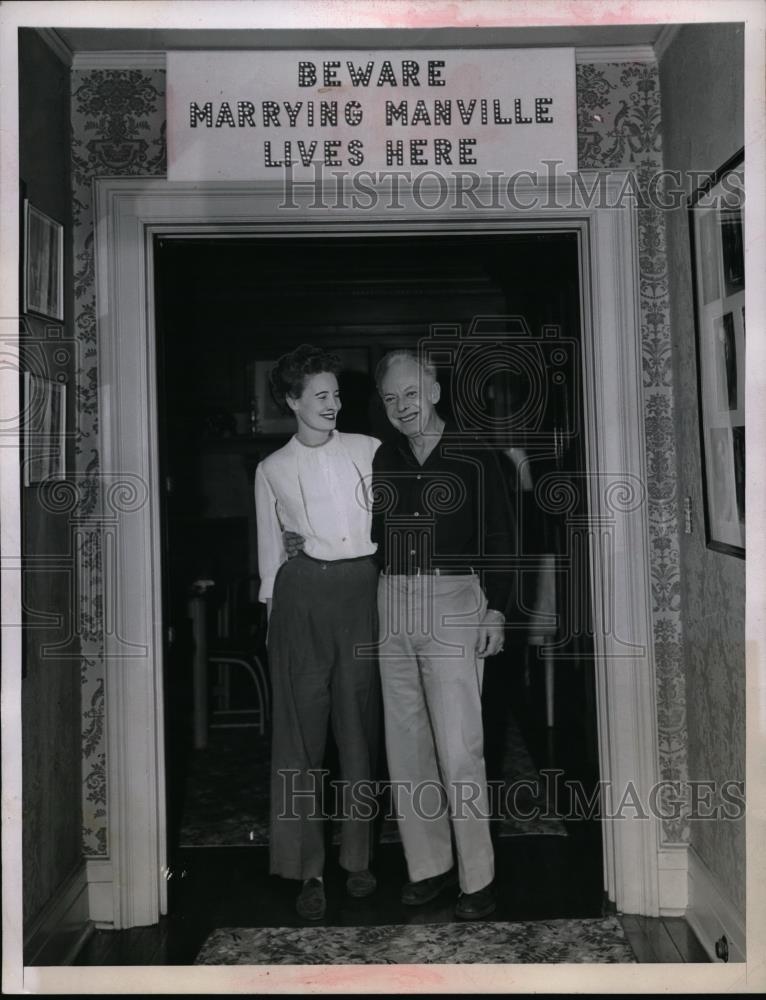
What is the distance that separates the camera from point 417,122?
182cm

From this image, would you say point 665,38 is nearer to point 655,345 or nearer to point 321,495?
point 655,345

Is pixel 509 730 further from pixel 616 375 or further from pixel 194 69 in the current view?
pixel 194 69

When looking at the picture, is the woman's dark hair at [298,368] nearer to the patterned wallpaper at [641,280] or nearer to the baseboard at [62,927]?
the patterned wallpaper at [641,280]

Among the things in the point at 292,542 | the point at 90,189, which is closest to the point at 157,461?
the point at 292,542

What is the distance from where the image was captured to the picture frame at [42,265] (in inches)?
71.7

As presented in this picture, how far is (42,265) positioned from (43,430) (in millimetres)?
336

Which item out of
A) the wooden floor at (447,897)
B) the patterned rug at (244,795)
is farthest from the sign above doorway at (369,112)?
the patterned rug at (244,795)

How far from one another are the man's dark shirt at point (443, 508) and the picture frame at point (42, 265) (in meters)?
0.73

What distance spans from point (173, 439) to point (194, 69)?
74 centimetres

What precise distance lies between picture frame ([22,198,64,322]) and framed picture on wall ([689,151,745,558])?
130 cm

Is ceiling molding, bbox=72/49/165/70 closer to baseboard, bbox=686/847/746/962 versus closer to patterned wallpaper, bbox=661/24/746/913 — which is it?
patterned wallpaper, bbox=661/24/746/913


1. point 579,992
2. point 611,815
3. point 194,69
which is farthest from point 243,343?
point 579,992

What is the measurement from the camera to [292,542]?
1857 mm

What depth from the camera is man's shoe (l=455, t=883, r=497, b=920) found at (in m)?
1.90
